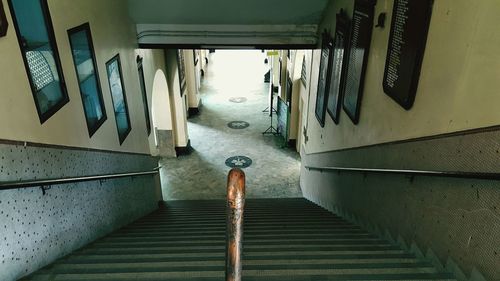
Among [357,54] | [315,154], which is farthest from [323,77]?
[357,54]

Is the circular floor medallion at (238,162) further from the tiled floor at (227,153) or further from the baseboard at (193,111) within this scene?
the baseboard at (193,111)

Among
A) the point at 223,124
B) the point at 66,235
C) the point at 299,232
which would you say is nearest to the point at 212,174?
the point at 223,124

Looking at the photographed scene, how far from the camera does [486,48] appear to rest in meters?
2.45

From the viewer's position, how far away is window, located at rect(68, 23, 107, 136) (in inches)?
177

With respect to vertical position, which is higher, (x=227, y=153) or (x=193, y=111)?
(x=193, y=111)

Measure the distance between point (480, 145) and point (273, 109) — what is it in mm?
13572

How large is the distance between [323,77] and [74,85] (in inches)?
186

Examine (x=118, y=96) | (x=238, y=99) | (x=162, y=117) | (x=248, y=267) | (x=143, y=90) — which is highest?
(x=118, y=96)

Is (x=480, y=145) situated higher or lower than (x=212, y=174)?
higher

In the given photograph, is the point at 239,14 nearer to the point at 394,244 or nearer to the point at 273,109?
the point at 394,244

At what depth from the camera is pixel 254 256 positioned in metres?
3.20

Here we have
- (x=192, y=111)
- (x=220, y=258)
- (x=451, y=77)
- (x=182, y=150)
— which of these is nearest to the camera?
(x=451, y=77)

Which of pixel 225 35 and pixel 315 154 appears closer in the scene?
pixel 225 35

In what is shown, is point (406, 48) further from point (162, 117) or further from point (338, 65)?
point (162, 117)
